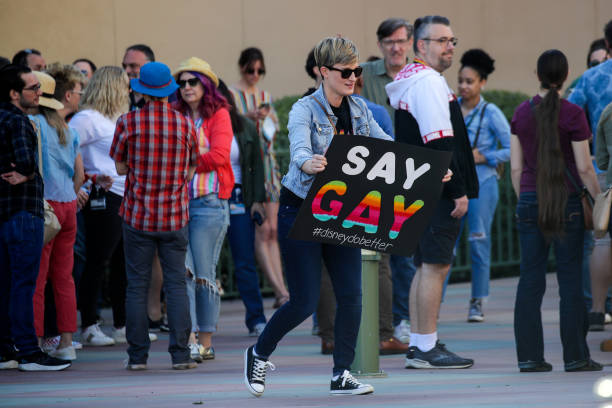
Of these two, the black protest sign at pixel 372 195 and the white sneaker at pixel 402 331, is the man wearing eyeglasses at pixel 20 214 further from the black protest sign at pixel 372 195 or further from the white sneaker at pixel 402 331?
the white sneaker at pixel 402 331

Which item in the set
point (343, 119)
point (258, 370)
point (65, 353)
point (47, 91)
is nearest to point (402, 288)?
point (65, 353)

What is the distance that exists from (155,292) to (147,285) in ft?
7.16

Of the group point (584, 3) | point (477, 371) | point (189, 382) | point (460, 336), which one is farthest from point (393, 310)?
point (584, 3)

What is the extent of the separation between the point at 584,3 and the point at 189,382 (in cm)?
1226

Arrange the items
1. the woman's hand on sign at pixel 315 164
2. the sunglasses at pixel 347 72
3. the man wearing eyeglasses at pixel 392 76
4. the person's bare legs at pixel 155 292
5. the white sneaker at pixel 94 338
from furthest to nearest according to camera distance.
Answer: the person's bare legs at pixel 155 292
the white sneaker at pixel 94 338
the man wearing eyeglasses at pixel 392 76
the sunglasses at pixel 347 72
the woman's hand on sign at pixel 315 164

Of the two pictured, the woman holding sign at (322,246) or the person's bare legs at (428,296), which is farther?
the person's bare legs at (428,296)

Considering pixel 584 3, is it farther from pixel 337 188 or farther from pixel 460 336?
pixel 337 188

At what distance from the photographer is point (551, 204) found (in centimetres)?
709

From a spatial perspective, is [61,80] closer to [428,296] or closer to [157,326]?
[157,326]

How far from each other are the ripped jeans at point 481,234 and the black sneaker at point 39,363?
4064 millimetres

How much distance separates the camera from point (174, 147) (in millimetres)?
7730

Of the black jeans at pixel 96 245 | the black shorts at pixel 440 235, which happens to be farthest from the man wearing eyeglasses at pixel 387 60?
the black jeans at pixel 96 245

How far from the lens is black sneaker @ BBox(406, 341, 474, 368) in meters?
7.70

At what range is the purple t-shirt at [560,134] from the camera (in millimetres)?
7164
